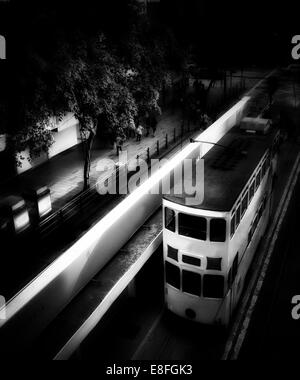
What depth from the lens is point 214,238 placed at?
958 centimetres

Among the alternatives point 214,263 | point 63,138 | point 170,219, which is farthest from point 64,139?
point 214,263

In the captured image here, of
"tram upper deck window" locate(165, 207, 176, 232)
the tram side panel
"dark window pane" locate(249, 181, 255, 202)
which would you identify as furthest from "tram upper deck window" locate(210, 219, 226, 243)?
"dark window pane" locate(249, 181, 255, 202)

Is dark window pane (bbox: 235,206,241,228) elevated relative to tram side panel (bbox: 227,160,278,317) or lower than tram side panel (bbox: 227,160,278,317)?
elevated

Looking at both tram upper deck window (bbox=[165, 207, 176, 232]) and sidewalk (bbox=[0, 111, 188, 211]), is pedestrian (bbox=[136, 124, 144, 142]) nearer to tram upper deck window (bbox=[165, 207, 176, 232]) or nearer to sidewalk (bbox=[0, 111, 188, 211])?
sidewalk (bbox=[0, 111, 188, 211])

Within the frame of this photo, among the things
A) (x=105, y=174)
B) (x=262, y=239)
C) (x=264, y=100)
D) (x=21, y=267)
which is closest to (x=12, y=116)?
(x=21, y=267)

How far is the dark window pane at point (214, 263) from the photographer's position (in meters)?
9.77

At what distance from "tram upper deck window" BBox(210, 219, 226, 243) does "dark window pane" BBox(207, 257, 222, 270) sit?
1.74 feet

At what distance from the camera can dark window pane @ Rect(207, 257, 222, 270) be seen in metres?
9.77

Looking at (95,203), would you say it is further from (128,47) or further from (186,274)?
(186,274)

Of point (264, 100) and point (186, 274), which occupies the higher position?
point (264, 100)

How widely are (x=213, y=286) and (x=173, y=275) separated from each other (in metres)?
1.12
